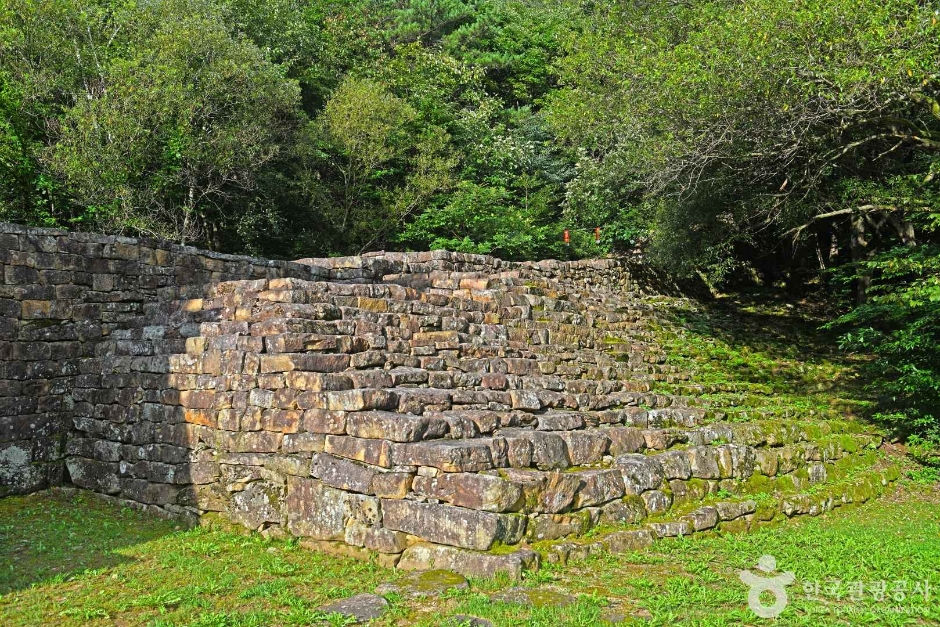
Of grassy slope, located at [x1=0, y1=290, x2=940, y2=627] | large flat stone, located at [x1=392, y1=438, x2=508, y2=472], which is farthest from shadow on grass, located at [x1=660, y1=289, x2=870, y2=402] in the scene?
large flat stone, located at [x1=392, y1=438, x2=508, y2=472]

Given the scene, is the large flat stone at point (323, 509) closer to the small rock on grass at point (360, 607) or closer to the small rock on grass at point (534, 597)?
the small rock on grass at point (360, 607)

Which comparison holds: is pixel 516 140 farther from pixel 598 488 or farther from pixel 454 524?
pixel 454 524

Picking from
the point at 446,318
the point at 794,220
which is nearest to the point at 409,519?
the point at 446,318

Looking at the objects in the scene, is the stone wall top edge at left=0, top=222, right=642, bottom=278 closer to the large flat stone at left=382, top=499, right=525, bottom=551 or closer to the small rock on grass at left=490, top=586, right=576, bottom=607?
the large flat stone at left=382, top=499, right=525, bottom=551

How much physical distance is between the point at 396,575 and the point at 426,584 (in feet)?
1.35

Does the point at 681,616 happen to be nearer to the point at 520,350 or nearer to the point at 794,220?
the point at 520,350

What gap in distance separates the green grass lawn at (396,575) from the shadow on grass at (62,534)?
0.02m

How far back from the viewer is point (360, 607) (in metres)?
4.93

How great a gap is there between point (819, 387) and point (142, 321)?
40.9 ft

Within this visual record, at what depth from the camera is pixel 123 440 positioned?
28.9 ft

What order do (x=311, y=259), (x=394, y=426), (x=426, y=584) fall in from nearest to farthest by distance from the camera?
(x=426, y=584), (x=394, y=426), (x=311, y=259)

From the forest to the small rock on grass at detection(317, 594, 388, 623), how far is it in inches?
375

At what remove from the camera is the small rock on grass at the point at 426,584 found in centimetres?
514

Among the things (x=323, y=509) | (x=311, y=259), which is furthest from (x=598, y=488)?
(x=311, y=259)
